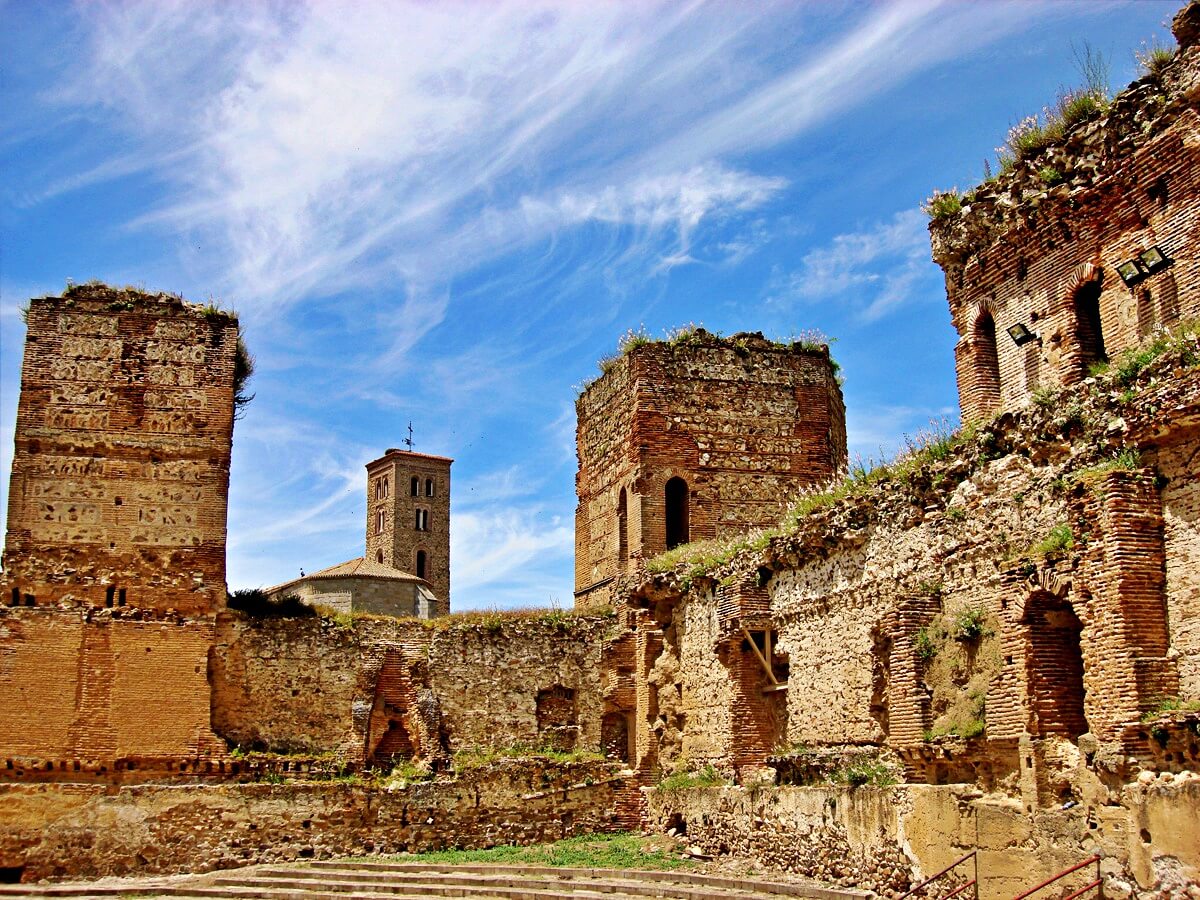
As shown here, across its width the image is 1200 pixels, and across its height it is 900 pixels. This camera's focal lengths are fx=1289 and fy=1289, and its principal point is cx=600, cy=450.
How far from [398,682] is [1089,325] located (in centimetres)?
1271

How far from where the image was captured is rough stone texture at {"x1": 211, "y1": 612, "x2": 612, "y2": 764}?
69.3 ft

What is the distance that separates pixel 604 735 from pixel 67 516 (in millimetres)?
9674

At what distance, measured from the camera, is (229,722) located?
20.8m

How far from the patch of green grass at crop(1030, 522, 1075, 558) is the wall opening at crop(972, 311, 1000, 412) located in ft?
14.6

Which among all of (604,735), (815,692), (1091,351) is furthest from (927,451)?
(604,735)

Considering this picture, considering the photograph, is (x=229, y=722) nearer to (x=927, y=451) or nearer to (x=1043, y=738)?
(x=927, y=451)

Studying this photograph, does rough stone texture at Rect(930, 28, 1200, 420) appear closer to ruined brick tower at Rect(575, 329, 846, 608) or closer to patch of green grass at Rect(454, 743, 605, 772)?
ruined brick tower at Rect(575, 329, 846, 608)

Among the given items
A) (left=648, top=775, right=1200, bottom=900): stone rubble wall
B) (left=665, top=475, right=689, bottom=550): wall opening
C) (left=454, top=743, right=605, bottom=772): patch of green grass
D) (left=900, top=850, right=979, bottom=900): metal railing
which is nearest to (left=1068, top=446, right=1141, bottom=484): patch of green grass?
(left=648, top=775, right=1200, bottom=900): stone rubble wall

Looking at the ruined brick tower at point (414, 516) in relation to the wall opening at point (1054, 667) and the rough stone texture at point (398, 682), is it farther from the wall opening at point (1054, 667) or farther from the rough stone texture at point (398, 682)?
the wall opening at point (1054, 667)

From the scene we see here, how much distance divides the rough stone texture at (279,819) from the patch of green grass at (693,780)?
1.59m

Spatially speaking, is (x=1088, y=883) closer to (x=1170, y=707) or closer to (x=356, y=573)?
(x=1170, y=707)

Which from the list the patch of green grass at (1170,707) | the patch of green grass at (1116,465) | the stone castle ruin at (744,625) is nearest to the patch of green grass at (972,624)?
the stone castle ruin at (744,625)

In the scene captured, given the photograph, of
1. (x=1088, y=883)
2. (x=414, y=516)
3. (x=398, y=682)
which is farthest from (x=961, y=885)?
(x=414, y=516)

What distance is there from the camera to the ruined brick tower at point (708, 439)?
970 inches
